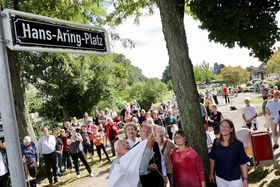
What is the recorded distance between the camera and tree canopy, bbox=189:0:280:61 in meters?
6.52

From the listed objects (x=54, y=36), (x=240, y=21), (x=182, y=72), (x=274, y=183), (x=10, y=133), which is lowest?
(x=274, y=183)

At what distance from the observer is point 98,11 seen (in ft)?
40.3

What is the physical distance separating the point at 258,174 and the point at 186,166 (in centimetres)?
372

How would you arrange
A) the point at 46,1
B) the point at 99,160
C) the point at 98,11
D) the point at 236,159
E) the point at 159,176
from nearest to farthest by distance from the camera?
1. the point at 159,176
2. the point at 236,159
3. the point at 46,1
4. the point at 98,11
5. the point at 99,160

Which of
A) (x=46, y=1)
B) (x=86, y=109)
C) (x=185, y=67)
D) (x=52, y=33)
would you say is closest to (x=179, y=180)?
(x=185, y=67)

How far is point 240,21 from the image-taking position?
654 cm

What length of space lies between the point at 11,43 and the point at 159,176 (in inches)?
121

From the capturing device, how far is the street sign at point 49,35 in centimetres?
227

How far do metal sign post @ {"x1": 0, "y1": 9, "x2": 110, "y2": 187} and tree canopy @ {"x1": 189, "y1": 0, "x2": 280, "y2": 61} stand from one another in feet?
13.4

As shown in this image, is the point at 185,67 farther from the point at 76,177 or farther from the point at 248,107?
the point at 76,177

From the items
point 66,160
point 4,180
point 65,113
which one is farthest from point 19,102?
point 65,113

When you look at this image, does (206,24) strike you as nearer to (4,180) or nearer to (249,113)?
(249,113)

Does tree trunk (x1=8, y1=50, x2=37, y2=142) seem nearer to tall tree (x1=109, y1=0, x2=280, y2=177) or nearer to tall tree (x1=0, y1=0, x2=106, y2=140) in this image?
tall tree (x1=0, y1=0, x2=106, y2=140)

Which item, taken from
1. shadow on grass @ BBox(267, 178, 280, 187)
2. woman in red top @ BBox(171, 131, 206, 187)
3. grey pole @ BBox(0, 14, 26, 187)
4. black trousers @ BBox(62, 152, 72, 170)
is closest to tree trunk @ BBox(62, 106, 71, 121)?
black trousers @ BBox(62, 152, 72, 170)
